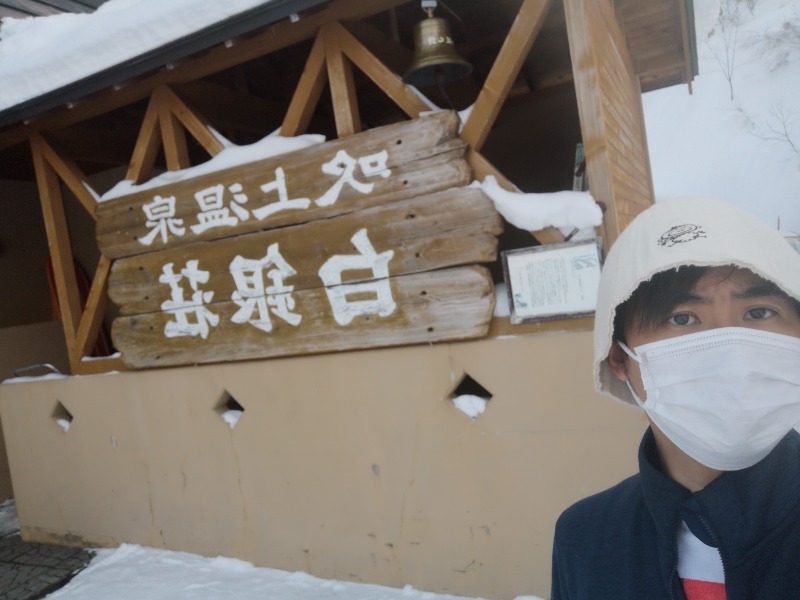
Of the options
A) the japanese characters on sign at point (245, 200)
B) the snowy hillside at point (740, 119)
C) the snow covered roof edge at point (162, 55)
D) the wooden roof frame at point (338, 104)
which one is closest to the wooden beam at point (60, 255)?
the wooden roof frame at point (338, 104)

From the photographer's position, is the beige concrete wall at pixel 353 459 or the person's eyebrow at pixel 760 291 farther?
the beige concrete wall at pixel 353 459

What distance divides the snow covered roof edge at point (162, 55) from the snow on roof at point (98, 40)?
0.09 ft

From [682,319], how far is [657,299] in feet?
0.22

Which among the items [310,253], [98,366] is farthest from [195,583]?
[310,253]

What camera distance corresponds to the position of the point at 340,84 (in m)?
3.66

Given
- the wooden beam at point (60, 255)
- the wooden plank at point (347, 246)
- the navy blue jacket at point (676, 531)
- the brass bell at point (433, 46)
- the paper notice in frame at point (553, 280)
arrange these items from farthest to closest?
the wooden beam at point (60, 255) → the brass bell at point (433, 46) → the wooden plank at point (347, 246) → the paper notice in frame at point (553, 280) → the navy blue jacket at point (676, 531)

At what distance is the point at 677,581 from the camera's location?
1.11 m

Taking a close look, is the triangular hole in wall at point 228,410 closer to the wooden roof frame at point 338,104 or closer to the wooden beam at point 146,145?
the wooden roof frame at point 338,104

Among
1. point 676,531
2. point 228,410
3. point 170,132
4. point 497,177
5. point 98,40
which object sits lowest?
point 228,410

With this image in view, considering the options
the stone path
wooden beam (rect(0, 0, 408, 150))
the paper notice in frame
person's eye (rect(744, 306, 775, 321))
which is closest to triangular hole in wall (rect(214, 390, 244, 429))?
the stone path

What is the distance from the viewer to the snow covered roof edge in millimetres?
3184

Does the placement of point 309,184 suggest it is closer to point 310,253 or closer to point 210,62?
point 310,253

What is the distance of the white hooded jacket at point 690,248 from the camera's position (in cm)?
112

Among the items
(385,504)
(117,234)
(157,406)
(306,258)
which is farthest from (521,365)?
(117,234)
